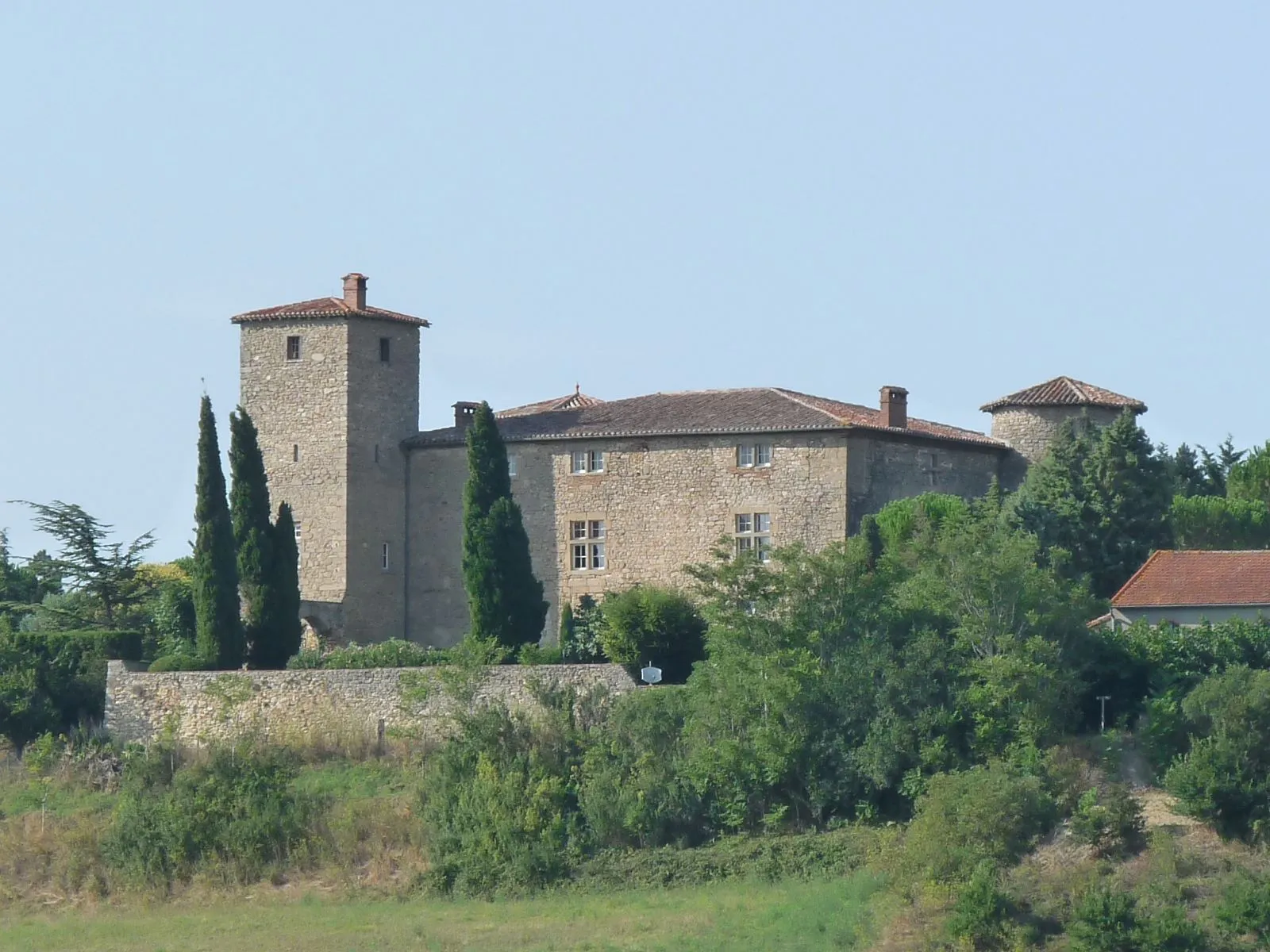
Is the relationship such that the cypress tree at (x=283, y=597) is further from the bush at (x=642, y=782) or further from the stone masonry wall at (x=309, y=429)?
the bush at (x=642, y=782)

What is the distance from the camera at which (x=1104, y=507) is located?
178 feet

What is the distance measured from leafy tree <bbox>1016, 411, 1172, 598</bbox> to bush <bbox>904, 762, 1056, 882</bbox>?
10657mm

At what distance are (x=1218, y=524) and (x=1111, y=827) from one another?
18166mm

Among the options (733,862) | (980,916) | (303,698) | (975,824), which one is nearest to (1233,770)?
(975,824)

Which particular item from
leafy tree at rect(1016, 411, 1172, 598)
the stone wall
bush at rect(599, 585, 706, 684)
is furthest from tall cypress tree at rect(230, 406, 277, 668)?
leafy tree at rect(1016, 411, 1172, 598)

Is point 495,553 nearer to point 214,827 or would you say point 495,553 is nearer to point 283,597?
point 283,597

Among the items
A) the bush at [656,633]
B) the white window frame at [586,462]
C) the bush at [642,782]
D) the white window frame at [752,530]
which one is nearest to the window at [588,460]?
the white window frame at [586,462]

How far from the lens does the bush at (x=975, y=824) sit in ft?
138

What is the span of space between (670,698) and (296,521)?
45.7 ft

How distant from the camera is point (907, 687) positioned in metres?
46.1

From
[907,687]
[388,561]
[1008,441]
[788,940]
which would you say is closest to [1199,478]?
[1008,441]

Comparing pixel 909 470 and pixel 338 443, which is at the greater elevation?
pixel 338 443

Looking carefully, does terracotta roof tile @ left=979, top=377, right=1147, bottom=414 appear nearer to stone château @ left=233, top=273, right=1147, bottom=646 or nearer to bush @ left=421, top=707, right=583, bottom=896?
stone château @ left=233, top=273, right=1147, bottom=646

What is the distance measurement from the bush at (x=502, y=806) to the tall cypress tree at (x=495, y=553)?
5.10m
